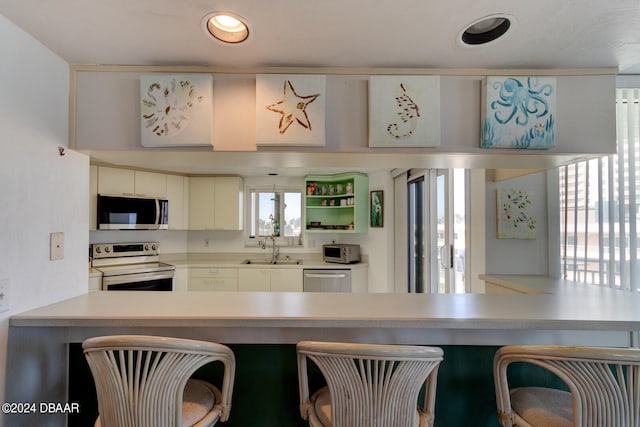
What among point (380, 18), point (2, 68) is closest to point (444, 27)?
point (380, 18)

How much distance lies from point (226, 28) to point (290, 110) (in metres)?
0.38

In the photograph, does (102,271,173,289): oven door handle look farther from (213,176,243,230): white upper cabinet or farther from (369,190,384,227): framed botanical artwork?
(369,190,384,227): framed botanical artwork

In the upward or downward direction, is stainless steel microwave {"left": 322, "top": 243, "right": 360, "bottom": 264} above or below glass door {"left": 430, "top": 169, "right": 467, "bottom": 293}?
below

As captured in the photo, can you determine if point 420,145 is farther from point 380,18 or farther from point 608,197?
point 608,197

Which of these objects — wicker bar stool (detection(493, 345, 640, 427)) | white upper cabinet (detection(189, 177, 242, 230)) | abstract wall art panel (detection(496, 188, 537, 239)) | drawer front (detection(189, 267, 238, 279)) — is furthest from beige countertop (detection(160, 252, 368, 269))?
wicker bar stool (detection(493, 345, 640, 427))

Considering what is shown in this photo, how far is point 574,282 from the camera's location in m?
1.73

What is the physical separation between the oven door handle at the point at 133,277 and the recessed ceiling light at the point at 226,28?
2.99 metres

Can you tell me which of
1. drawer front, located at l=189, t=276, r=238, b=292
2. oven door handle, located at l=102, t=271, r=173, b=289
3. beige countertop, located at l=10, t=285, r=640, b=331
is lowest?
drawer front, located at l=189, t=276, r=238, b=292

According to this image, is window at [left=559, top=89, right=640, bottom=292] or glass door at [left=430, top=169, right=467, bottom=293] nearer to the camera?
window at [left=559, top=89, right=640, bottom=292]

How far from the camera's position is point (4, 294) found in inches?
39.0

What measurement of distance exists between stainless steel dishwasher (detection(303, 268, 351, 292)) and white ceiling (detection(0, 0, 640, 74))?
2.83m

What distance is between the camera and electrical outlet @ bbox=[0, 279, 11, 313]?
38.7 inches

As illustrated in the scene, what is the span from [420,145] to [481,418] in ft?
4.02

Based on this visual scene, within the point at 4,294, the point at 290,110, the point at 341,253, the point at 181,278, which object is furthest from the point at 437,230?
the point at 181,278
